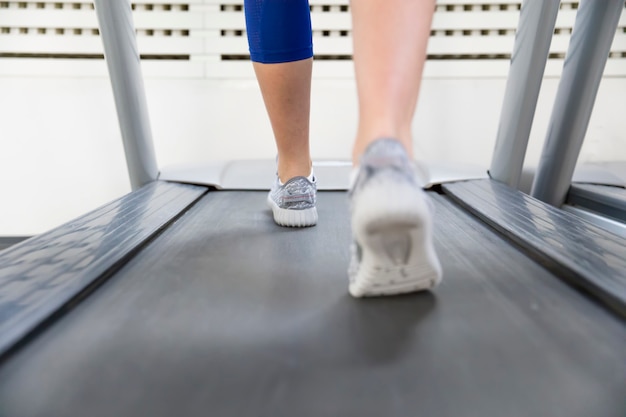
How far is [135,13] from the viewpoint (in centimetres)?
170

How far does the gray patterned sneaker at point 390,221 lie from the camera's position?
404mm

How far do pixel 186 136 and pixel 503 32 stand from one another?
1.43 metres

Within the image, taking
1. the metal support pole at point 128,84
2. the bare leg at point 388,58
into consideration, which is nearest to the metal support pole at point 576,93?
the bare leg at point 388,58

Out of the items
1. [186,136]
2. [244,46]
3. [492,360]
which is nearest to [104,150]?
[186,136]

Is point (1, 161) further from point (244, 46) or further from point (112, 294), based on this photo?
point (112, 294)

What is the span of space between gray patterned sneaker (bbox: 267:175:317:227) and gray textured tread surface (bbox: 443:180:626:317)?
0.39m

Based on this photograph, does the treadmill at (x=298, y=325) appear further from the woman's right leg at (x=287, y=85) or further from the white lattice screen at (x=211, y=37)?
the white lattice screen at (x=211, y=37)

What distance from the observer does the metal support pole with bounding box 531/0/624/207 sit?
48.9 inches

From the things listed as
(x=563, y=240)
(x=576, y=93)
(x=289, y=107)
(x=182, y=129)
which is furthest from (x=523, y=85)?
(x=182, y=129)

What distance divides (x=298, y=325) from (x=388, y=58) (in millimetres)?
320

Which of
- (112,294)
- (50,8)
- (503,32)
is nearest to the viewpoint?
(112,294)

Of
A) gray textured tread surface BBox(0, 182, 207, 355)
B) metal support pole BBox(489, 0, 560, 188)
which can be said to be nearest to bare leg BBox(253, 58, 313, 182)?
gray textured tread surface BBox(0, 182, 207, 355)

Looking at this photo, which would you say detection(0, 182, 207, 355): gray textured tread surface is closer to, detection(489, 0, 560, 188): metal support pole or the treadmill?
the treadmill

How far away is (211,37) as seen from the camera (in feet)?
5.67
